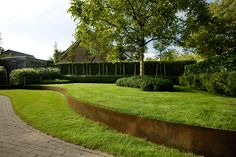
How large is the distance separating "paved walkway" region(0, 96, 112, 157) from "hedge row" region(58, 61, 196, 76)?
2104 cm

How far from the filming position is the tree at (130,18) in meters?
14.9

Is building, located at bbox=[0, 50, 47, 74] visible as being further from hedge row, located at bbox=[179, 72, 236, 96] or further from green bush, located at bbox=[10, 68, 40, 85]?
hedge row, located at bbox=[179, 72, 236, 96]

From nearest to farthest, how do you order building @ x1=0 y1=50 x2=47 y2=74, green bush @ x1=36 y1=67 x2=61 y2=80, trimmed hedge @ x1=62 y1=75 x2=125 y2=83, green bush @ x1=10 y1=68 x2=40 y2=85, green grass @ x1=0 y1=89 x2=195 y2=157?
green grass @ x1=0 y1=89 x2=195 y2=157 < green bush @ x1=10 y1=68 x2=40 y2=85 < green bush @ x1=36 y1=67 x2=61 y2=80 < trimmed hedge @ x1=62 y1=75 x2=125 y2=83 < building @ x1=0 y1=50 x2=47 y2=74

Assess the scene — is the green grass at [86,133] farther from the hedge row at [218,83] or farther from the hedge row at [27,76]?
the hedge row at [27,76]

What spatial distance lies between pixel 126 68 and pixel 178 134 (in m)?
23.5

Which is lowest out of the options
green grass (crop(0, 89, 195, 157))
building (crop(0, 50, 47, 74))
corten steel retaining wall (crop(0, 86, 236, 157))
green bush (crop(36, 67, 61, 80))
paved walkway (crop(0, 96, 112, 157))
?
paved walkway (crop(0, 96, 112, 157))

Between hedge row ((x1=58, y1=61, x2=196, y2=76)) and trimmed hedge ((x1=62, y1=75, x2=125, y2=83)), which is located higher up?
hedge row ((x1=58, y1=61, x2=196, y2=76))

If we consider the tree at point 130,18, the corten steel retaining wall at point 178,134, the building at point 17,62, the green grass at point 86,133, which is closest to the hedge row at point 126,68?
the building at point 17,62

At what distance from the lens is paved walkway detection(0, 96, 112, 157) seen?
5117mm

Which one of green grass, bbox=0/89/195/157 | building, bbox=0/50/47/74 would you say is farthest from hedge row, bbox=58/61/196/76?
green grass, bbox=0/89/195/157

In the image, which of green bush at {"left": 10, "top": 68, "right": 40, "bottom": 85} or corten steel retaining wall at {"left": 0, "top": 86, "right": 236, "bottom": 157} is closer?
corten steel retaining wall at {"left": 0, "top": 86, "right": 236, "bottom": 157}

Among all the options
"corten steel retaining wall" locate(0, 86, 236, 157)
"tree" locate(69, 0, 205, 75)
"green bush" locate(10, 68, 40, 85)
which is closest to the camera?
"corten steel retaining wall" locate(0, 86, 236, 157)

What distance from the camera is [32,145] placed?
568cm

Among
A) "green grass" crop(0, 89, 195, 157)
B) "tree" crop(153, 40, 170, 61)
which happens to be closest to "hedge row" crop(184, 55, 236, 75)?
"tree" crop(153, 40, 170, 61)
